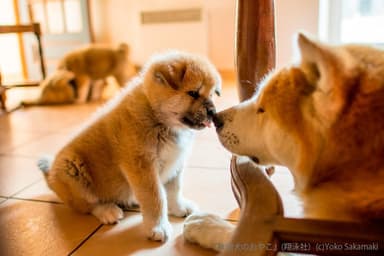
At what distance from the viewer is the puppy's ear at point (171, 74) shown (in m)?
1.16

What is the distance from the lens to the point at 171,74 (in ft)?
3.80

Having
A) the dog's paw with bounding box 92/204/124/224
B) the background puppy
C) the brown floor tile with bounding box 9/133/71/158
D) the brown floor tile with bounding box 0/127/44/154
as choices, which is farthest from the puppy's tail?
the background puppy

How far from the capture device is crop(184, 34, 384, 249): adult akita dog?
0.63 meters

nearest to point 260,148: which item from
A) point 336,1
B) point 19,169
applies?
point 19,169

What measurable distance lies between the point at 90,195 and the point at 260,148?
62 cm

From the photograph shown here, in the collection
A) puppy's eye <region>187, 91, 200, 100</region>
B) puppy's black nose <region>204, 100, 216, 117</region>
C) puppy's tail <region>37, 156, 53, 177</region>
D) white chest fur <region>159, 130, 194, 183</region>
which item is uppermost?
puppy's eye <region>187, 91, 200, 100</region>

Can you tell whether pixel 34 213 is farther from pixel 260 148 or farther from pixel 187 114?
pixel 260 148

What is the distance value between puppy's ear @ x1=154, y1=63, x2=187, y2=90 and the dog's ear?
A: 54cm

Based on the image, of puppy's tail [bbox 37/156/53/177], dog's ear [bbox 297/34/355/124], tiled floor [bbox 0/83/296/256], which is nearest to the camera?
dog's ear [bbox 297/34/355/124]

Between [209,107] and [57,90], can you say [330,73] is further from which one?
[57,90]

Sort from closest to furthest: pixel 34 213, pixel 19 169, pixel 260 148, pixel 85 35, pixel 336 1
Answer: pixel 260 148, pixel 34 213, pixel 19 169, pixel 336 1, pixel 85 35

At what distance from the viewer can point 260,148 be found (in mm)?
906

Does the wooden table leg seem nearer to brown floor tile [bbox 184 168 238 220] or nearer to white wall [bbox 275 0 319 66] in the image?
brown floor tile [bbox 184 168 238 220]

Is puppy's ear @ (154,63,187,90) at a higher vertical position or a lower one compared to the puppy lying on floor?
higher
